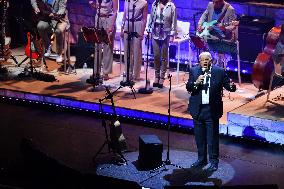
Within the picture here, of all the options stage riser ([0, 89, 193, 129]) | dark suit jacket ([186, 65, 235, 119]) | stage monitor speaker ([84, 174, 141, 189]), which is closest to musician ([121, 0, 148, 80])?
stage riser ([0, 89, 193, 129])

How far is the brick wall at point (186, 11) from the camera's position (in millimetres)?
14430

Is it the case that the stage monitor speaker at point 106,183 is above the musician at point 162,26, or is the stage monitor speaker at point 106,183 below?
below

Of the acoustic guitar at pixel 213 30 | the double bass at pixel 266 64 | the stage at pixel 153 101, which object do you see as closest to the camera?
the stage at pixel 153 101

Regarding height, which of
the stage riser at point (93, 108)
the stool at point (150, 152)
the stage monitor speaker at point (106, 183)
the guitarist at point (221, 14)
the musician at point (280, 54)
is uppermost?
the guitarist at point (221, 14)

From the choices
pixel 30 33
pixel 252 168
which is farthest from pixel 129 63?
pixel 252 168

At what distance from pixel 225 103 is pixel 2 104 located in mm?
4690

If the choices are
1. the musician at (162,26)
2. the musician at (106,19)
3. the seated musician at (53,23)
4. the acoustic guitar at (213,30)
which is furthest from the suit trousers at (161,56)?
the seated musician at (53,23)

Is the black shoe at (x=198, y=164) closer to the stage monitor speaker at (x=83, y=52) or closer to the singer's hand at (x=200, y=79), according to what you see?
the singer's hand at (x=200, y=79)

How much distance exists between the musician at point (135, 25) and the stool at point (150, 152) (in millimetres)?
4010

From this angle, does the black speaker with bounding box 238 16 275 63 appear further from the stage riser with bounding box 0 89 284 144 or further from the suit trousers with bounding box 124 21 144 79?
the stage riser with bounding box 0 89 284 144

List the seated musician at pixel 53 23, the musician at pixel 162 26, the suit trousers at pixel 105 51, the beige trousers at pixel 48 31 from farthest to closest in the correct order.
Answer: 1. the beige trousers at pixel 48 31
2. the seated musician at pixel 53 23
3. the suit trousers at pixel 105 51
4. the musician at pixel 162 26

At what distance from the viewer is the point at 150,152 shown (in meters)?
9.79

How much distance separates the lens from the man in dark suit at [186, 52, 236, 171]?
958cm

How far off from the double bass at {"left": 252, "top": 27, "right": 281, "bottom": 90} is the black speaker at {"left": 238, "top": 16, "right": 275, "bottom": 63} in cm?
205
